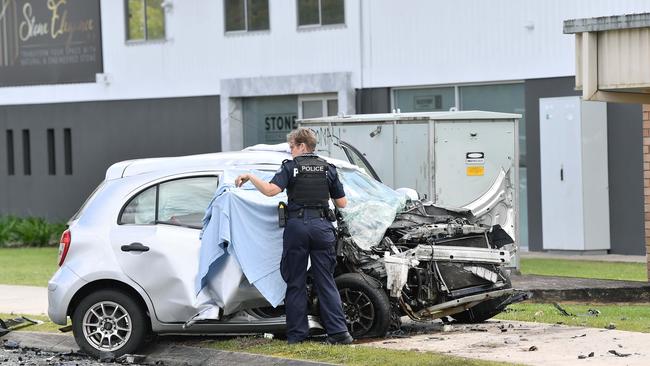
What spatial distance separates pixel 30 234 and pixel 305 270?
61.5ft

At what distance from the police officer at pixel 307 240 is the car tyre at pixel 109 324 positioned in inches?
51.9

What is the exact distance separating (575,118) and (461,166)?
17.5ft

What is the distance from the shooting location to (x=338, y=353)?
1077cm

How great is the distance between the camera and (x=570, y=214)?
23344 millimetres

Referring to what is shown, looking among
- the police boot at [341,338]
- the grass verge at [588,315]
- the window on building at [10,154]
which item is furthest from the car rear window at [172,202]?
the window on building at [10,154]

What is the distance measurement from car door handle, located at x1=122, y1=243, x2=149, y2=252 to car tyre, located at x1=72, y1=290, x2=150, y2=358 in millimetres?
374

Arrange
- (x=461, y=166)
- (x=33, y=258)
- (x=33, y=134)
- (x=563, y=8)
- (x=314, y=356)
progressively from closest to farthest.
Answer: (x=314, y=356), (x=461, y=166), (x=563, y=8), (x=33, y=258), (x=33, y=134)

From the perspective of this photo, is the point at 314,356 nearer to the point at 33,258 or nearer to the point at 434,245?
the point at 434,245

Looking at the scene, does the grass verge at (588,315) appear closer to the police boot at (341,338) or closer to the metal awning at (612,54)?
the police boot at (341,338)

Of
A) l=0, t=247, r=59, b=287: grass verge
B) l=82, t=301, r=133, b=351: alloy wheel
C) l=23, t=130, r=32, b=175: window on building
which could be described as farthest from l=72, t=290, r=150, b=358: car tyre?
l=23, t=130, r=32, b=175: window on building

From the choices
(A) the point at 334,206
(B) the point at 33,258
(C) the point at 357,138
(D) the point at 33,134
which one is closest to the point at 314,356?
(A) the point at 334,206

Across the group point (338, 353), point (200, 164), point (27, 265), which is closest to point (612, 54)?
point (338, 353)

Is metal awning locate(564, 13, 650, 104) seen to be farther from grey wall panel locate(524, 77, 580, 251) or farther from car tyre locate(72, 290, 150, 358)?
grey wall panel locate(524, 77, 580, 251)

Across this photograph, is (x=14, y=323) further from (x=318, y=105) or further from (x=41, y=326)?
A: (x=318, y=105)
